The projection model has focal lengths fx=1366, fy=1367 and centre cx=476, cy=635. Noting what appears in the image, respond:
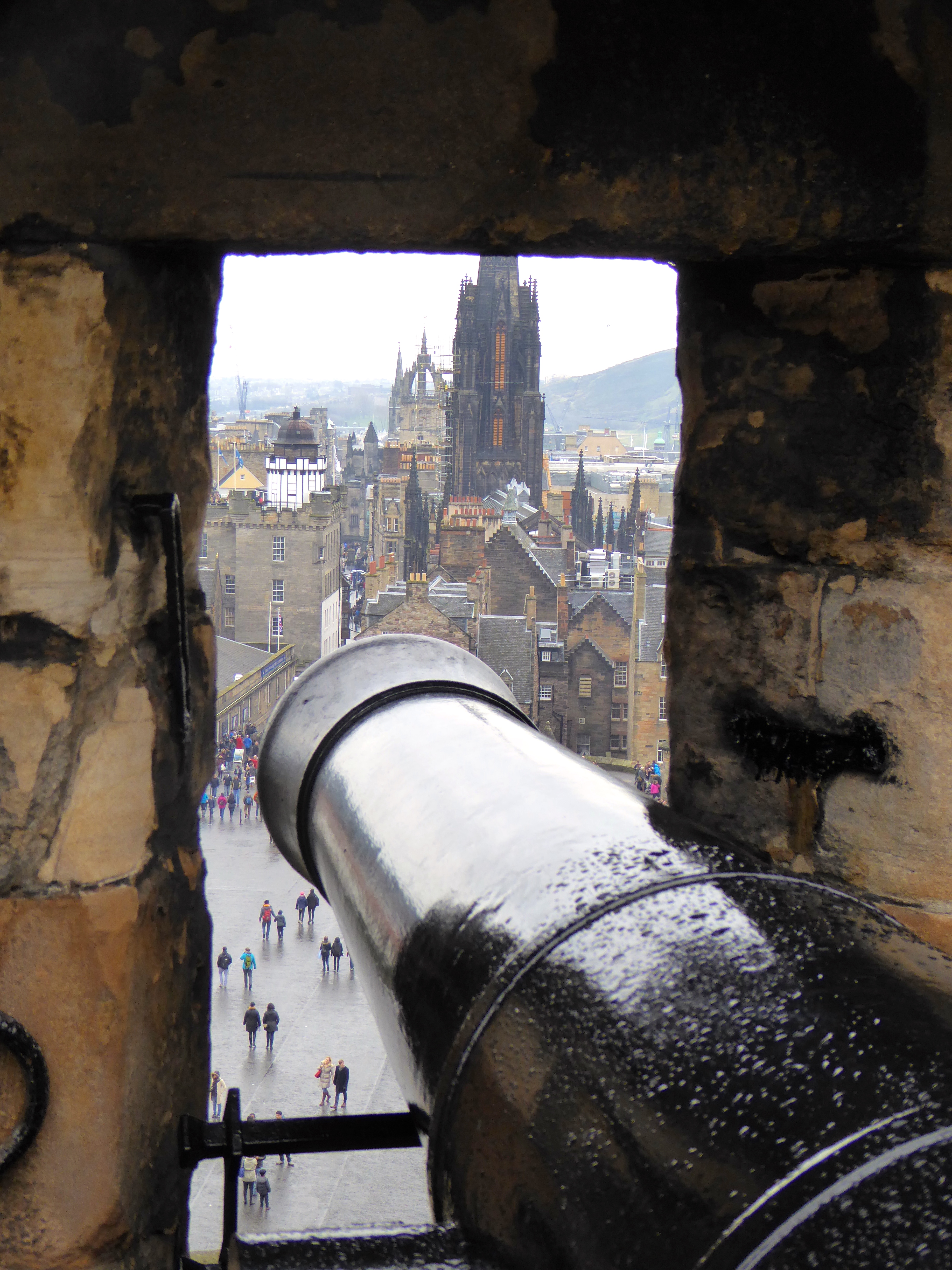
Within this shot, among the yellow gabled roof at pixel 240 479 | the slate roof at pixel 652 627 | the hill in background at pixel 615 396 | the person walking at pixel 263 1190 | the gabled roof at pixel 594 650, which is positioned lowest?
the person walking at pixel 263 1190

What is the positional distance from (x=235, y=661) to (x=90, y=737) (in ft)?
70.8

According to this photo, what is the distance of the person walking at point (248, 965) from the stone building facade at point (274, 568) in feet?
50.3

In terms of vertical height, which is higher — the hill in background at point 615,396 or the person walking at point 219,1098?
the hill in background at point 615,396

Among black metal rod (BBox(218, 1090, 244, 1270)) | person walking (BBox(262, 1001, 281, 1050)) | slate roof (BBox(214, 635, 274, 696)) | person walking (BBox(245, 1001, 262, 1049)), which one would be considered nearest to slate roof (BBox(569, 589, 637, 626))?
slate roof (BBox(214, 635, 274, 696))

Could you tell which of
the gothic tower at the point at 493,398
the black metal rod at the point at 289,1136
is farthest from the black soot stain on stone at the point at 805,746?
the gothic tower at the point at 493,398

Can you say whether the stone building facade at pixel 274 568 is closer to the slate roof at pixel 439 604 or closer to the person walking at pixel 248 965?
the slate roof at pixel 439 604

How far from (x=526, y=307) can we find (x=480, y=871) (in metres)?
48.1

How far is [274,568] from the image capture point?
30109 mm

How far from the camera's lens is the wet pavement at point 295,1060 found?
29.1 feet

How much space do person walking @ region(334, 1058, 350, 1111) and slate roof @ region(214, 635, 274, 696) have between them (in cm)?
1033

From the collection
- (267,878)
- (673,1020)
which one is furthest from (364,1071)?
(673,1020)

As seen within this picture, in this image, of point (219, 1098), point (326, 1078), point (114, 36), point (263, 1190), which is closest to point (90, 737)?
point (114, 36)

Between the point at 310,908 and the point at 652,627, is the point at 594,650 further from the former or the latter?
the point at 310,908

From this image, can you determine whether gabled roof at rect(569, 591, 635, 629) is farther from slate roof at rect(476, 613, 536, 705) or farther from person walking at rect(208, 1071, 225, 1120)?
person walking at rect(208, 1071, 225, 1120)
